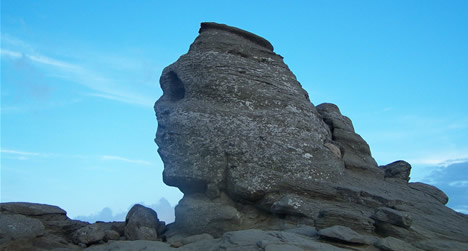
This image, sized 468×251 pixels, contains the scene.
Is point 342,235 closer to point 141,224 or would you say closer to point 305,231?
point 305,231

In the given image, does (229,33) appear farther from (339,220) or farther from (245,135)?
(339,220)

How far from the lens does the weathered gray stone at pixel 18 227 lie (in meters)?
12.5

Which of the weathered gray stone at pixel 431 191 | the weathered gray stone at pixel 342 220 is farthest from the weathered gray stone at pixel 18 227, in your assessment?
the weathered gray stone at pixel 431 191

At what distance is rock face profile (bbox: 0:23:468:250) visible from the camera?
1252 centimetres

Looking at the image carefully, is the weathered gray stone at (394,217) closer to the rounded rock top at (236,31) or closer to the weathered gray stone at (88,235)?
the weathered gray stone at (88,235)

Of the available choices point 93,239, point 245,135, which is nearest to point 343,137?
point 245,135

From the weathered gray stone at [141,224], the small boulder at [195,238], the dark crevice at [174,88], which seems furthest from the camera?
the dark crevice at [174,88]

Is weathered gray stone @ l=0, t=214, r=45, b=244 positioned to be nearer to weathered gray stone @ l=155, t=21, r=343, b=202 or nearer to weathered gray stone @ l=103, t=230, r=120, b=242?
weathered gray stone @ l=103, t=230, r=120, b=242

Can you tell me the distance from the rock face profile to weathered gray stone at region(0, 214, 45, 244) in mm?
30

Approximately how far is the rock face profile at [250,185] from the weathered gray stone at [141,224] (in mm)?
38

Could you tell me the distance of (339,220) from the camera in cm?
1251

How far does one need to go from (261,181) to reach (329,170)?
9.01 feet

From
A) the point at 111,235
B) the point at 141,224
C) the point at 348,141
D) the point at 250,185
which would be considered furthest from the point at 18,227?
the point at 348,141

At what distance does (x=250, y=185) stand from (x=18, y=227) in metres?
6.98
